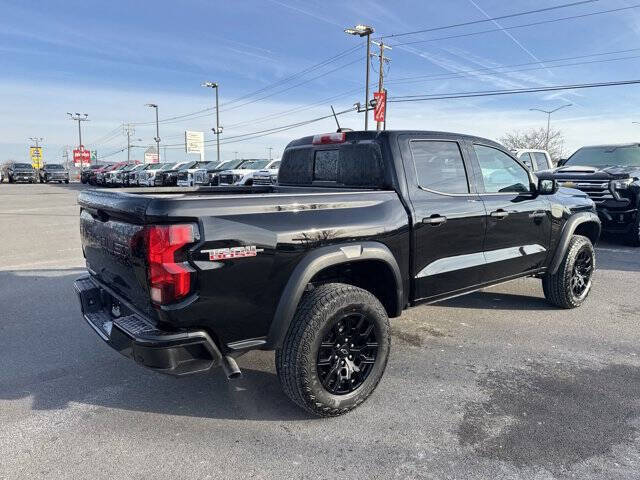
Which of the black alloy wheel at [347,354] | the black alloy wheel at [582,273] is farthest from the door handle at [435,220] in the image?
the black alloy wheel at [582,273]

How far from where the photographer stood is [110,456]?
106 inches

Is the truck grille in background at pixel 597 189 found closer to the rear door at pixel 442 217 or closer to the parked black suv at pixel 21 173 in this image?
the rear door at pixel 442 217

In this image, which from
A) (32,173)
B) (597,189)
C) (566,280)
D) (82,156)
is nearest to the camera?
(566,280)

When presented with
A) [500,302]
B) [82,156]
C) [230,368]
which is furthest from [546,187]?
[82,156]

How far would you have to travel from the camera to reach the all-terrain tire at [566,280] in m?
5.14

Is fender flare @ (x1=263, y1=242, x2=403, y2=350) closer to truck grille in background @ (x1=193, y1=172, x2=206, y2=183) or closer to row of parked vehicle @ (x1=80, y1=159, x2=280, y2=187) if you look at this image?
row of parked vehicle @ (x1=80, y1=159, x2=280, y2=187)

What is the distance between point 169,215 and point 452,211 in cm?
227

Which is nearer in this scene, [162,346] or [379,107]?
[162,346]

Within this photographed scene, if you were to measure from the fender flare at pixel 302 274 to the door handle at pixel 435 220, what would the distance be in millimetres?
669

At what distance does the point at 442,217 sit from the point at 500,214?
2.68 ft

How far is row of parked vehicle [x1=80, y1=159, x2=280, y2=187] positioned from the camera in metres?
20.7

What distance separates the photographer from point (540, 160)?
13.4m

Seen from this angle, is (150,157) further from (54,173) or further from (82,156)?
(54,173)

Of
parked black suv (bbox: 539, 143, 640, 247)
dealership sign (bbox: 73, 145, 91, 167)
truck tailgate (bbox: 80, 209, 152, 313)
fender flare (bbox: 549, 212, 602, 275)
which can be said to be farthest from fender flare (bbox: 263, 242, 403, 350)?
dealership sign (bbox: 73, 145, 91, 167)
